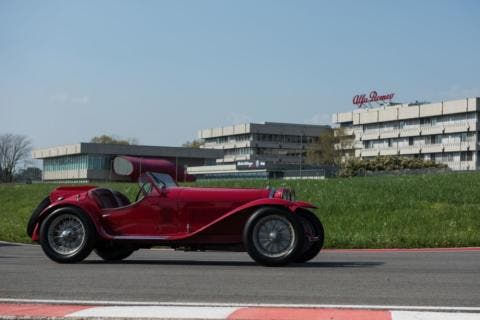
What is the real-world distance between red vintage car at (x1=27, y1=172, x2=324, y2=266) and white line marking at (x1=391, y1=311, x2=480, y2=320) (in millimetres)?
3904

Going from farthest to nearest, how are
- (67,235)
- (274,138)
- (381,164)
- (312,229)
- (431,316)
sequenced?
(274,138) < (381,164) < (67,235) < (312,229) < (431,316)

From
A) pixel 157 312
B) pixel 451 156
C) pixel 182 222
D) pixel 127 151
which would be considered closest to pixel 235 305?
pixel 157 312

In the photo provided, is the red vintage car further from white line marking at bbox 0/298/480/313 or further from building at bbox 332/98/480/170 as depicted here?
building at bbox 332/98/480/170

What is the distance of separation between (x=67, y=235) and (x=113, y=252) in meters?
1.05

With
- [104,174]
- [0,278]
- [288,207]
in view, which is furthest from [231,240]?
[104,174]

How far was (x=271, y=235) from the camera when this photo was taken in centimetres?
927

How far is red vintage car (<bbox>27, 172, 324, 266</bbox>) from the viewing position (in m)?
9.29

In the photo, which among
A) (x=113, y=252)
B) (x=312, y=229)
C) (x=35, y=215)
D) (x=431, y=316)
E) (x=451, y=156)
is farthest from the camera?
(x=451, y=156)

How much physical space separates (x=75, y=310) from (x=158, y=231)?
4.23m

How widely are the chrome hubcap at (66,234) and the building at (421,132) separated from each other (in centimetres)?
8737

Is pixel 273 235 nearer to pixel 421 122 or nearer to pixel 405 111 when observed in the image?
pixel 421 122

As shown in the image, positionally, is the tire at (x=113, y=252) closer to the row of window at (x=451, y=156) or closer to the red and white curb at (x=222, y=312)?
the red and white curb at (x=222, y=312)

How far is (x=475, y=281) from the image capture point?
24.7 feet

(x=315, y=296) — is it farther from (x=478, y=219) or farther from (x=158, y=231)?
(x=478, y=219)
